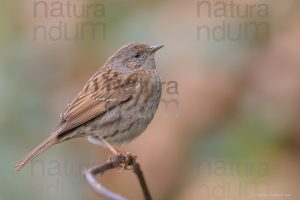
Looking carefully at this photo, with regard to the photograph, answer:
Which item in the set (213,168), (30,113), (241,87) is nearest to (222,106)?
(241,87)

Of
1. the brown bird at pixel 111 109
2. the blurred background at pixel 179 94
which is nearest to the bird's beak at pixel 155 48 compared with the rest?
the brown bird at pixel 111 109

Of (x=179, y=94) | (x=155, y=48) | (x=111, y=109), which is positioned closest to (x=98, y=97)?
(x=111, y=109)

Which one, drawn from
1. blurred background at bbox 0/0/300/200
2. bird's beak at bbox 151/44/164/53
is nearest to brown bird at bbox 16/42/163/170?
bird's beak at bbox 151/44/164/53

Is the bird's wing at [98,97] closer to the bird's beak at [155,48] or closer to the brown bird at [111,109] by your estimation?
the brown bird at [111,109]

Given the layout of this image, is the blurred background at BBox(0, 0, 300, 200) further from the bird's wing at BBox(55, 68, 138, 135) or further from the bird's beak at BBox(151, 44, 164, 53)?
the bird's wing at BBox(55, 68, 138, 135)

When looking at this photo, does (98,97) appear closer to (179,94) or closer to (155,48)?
(155,48)

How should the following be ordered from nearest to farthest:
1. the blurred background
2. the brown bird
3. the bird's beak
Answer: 1. the brown bird
2. the blurred background
3. the bird's beak
